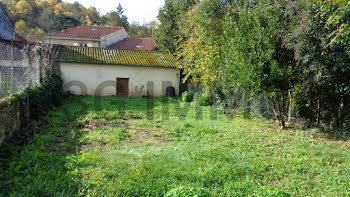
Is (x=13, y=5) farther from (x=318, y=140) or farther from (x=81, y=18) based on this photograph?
(x=318, y=140)

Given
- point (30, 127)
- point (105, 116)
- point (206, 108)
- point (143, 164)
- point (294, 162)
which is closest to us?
point (143, 164)

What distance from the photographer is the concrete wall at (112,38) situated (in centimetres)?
2929

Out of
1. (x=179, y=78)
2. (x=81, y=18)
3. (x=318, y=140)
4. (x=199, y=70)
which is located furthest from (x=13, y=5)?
(x=318, y=140)

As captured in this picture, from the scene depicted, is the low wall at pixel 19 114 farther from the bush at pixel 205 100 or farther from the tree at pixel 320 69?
the bush at pixel 205 100

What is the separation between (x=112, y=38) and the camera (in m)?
30.5

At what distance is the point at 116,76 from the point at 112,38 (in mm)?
15273

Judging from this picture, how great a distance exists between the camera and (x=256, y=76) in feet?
26.1

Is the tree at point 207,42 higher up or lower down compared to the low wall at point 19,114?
higher up

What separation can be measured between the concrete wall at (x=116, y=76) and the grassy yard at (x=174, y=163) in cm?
895

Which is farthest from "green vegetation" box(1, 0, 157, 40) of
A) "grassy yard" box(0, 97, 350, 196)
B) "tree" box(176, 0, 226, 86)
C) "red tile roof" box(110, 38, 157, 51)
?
"grassy yard" box(0, 97, 350, 196)

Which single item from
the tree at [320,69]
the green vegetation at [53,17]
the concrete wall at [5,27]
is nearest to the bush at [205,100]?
the tree at [320,69]

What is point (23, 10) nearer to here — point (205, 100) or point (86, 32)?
point (86, 32)

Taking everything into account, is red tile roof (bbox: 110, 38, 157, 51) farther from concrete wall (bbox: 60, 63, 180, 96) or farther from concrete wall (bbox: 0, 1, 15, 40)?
concrete wall (bbox: 60, 63, 180, 96)

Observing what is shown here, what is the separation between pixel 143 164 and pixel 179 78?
13.8 meters
